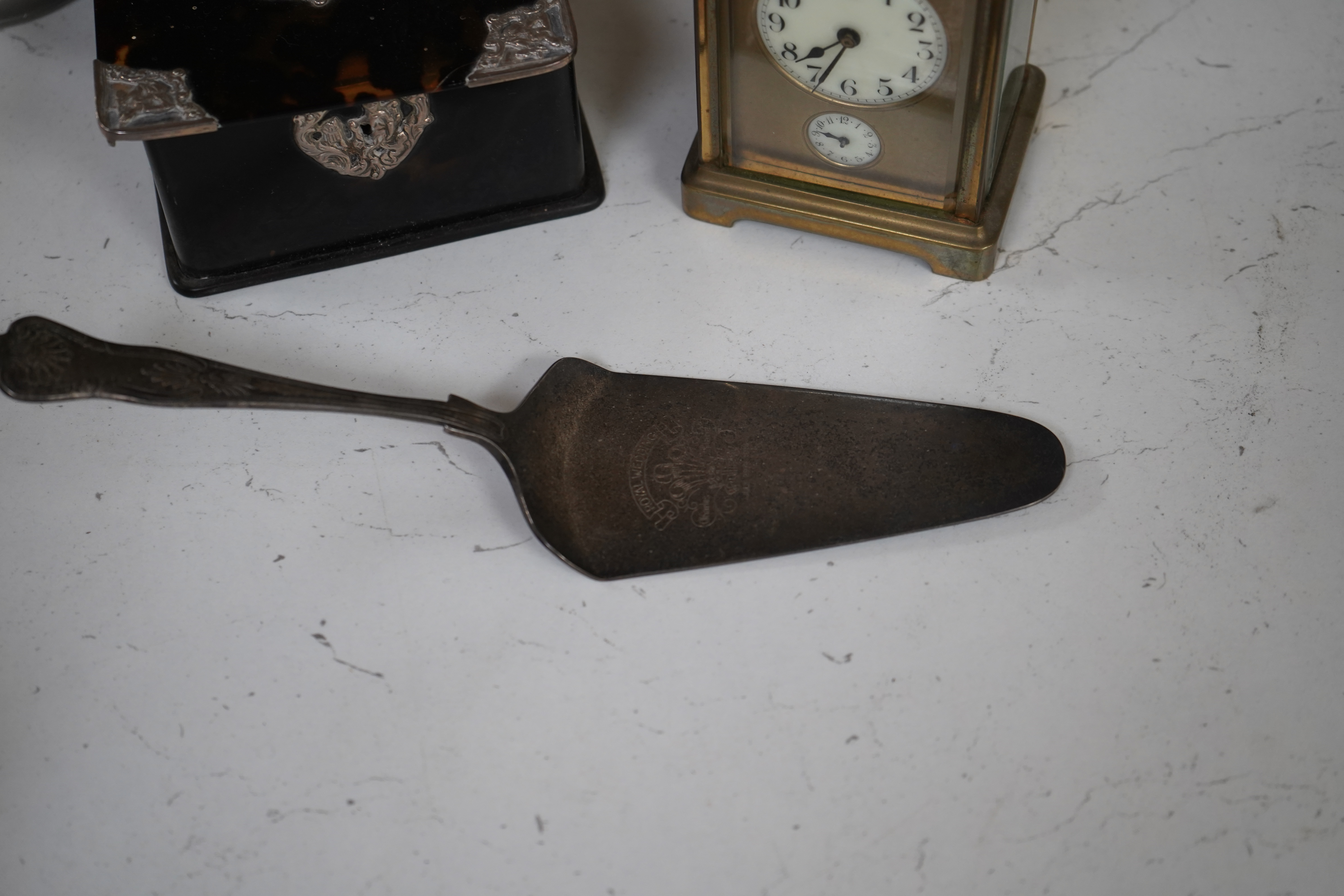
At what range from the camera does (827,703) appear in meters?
1.27

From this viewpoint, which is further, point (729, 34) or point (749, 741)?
point (729, 34)

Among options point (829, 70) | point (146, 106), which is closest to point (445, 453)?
point (146, 106)

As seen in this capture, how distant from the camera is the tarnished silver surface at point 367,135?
1.41 meters

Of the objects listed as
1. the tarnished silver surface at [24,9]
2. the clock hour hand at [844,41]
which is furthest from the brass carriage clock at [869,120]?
the tarnished silver surface at [24,9]

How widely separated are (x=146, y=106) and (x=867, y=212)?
77 cm

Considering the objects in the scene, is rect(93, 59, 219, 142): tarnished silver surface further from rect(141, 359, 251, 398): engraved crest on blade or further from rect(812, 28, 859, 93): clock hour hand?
rect(812, 28, 859, 93): clock hour hand

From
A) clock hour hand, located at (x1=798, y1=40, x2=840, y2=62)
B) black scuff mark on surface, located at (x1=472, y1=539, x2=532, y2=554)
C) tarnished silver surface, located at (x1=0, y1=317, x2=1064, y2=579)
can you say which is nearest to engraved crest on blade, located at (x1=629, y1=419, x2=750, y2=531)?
tarnished silver surface, located at (x1=0, y1=317, x2=1064, y2=579)

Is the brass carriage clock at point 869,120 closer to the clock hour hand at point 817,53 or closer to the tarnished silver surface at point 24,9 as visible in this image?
the clock hour hand at point 817,53

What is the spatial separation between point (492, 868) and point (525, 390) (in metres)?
0.51

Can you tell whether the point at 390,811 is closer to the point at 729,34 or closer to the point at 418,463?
the point at 418,463

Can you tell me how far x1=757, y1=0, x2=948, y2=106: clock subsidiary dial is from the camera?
52.7 inches

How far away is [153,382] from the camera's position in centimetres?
133

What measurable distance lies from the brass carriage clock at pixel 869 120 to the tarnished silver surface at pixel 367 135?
0.31 m

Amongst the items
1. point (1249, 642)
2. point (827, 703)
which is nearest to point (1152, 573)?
point (1249, 642)
